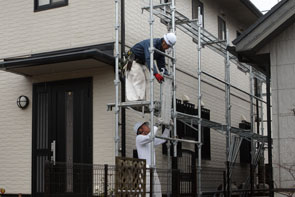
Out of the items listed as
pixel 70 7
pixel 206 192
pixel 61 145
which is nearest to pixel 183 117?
pixel 206 192

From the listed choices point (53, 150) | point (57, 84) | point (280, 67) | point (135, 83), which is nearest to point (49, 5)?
point (57, 84)

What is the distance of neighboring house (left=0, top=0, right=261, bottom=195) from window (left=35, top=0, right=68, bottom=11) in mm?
26

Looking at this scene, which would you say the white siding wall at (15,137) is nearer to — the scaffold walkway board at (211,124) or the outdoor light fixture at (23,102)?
the outdoor light fixture at (23,102)

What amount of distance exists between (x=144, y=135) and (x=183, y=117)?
6.26 ft

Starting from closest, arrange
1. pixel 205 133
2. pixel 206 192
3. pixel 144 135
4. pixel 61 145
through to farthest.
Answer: pixel 144 135 < pixel 206 192 < pixel 61 145 < pixel 205 133

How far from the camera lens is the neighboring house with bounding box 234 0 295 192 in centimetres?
922

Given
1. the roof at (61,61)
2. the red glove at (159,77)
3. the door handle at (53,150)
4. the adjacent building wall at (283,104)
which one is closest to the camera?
the adjacent building wall at (283,104)

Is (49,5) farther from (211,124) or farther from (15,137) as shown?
(211,124)

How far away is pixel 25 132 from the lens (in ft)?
40.8

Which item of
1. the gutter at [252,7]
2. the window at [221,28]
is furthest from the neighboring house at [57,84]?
the gutter at [252,7]

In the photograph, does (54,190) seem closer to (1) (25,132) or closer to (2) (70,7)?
(1) (25,132)

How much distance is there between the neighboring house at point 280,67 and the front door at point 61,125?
3.85m

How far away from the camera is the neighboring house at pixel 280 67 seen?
9.22 meters

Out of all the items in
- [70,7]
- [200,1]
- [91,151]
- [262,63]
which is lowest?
[91,151]
